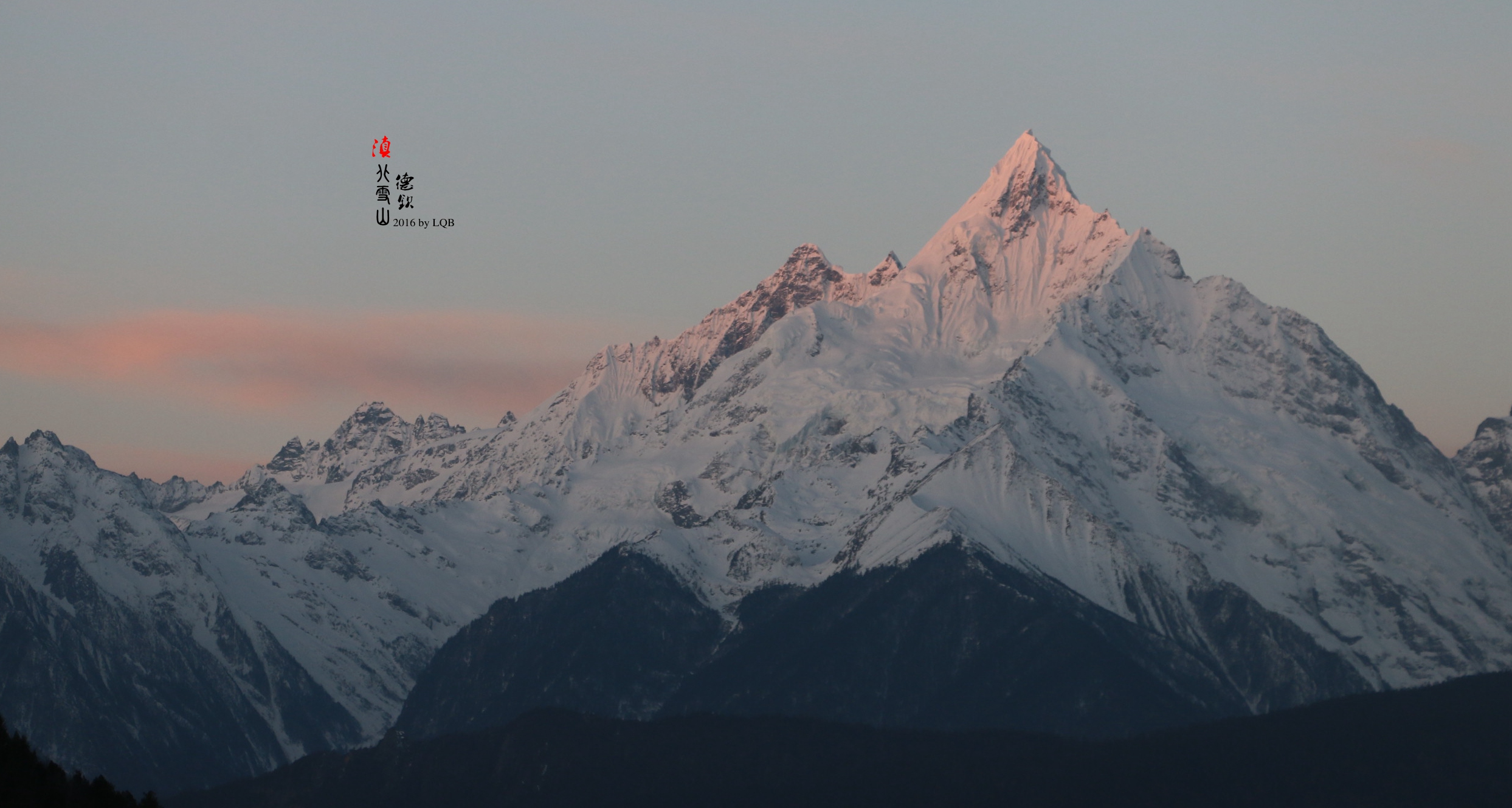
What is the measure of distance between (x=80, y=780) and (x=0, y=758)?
637 cm

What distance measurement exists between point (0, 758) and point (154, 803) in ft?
28.3

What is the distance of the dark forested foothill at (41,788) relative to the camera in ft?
443

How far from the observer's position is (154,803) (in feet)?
459

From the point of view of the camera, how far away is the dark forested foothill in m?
135

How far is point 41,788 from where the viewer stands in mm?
137750

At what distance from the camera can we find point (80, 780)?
146 metres

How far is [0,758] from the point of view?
462 ft
